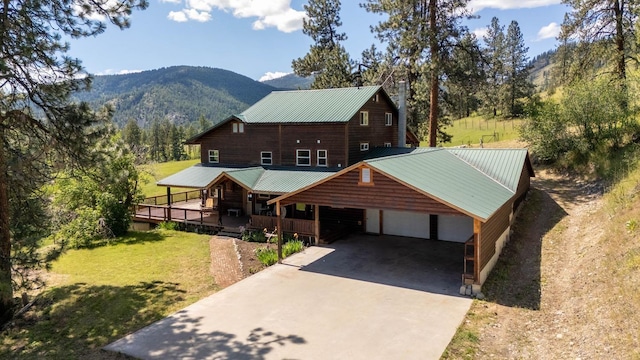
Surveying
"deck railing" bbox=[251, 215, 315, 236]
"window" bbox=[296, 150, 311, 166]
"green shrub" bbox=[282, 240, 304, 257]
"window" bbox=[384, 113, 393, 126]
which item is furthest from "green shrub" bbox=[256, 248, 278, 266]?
"window" bbox=[384, 113, 393, 126]

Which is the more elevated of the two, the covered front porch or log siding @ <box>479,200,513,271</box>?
log siding @ <box>479,200,513,271</box>

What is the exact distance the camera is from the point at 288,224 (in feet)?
63.5

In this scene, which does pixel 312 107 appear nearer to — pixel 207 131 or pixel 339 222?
pixel 207 131

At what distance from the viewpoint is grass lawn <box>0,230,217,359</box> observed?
10.7 meters

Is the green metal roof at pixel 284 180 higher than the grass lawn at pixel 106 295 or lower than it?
higher

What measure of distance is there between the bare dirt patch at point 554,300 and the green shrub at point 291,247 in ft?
24.5

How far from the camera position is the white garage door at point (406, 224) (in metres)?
19.0

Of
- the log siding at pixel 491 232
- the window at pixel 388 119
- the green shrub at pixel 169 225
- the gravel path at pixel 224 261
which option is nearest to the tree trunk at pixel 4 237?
the gravel path at pixel 224 261

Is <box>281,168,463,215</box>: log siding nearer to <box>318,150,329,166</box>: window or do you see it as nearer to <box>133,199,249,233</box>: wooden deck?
<box>318,150,329,166</box>: window

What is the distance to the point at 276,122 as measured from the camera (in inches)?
915

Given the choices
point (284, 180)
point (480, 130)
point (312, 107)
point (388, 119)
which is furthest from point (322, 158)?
point (480, 130)

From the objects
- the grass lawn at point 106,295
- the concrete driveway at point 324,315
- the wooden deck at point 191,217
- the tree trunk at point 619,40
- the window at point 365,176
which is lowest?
the grass lawn at point 106,295

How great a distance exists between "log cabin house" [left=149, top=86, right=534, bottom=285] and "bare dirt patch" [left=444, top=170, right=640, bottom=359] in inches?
36.4

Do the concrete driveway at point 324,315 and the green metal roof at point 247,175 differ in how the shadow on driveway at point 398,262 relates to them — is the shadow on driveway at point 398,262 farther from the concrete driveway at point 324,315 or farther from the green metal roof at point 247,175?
the green metal roof at point 247,175
